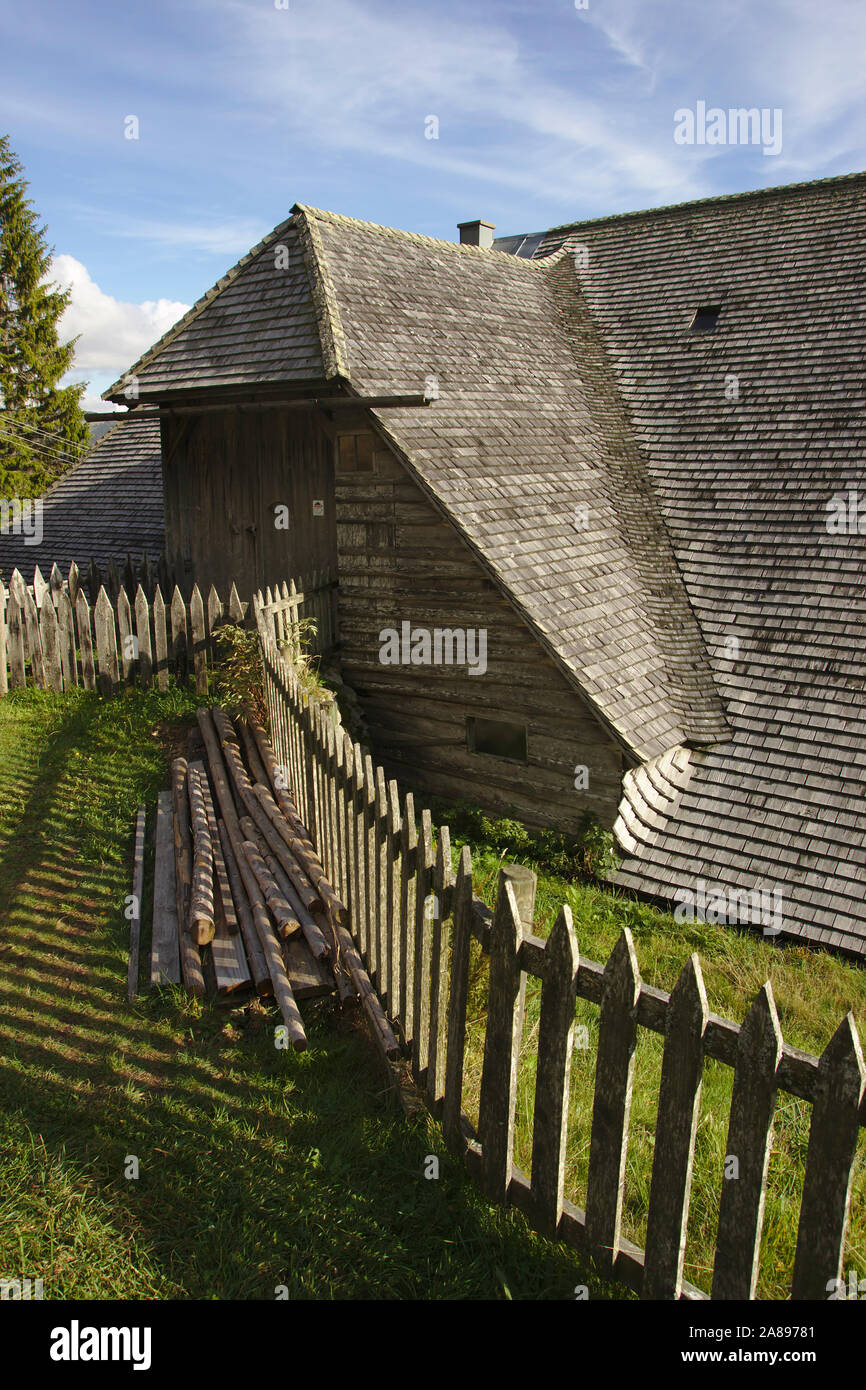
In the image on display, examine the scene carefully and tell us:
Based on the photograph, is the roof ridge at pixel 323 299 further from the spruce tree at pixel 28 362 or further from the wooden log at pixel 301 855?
the spruce tree at pixel 28 362

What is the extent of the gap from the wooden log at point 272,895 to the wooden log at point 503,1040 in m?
2.01

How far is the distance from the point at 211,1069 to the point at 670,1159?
246 centimetres

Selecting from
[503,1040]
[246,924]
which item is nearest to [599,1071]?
[503,1040]

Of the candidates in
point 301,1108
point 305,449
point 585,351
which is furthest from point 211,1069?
point 585,351

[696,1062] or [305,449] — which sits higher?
[305,449]

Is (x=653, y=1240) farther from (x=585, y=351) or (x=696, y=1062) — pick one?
(x=585, y=351)

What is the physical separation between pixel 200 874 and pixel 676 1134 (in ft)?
12.5

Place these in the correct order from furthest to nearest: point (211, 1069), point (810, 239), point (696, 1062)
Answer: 1. point (810, 239)
2. point (211, 1069)
3. point (696, 1062)

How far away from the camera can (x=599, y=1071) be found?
310 cm

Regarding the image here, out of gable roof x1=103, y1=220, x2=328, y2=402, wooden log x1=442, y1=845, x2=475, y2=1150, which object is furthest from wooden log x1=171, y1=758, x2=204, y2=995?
gable roof x1=103, y1=220, x2=328, y2=402

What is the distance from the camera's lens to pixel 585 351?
15141 mm

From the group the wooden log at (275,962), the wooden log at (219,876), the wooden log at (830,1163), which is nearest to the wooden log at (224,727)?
the wooden log at (219,876)
